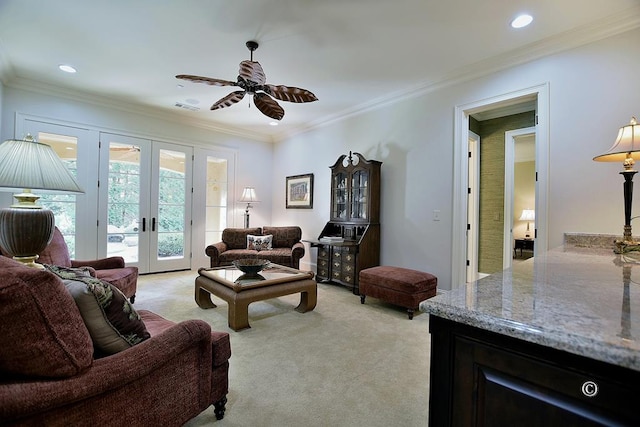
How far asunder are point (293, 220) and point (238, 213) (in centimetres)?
115

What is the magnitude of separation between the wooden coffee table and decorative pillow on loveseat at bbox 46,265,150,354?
1.49 m

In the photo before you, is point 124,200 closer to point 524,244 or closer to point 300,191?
point 300,191

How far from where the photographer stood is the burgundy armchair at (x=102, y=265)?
2.89 meters

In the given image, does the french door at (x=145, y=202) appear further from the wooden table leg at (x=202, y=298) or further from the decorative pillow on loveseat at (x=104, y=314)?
the decorative pillow on loveseat at (x=104, y=314)

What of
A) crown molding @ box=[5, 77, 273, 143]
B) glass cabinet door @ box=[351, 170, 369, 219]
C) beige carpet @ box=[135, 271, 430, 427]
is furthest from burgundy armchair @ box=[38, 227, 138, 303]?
glass cabinet door @ box=[351, 170, 369, 219]

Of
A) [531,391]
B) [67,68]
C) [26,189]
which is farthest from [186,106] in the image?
[531,391]

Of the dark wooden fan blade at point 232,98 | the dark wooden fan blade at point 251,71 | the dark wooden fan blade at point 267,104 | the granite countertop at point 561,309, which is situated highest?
the dark wooden fan blade at point 251,71

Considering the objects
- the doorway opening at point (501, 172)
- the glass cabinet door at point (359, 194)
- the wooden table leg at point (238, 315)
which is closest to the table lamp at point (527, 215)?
the doorway opening at point (501, 172)

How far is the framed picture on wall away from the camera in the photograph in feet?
18.4

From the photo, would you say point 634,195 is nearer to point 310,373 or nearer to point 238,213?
point 310,373

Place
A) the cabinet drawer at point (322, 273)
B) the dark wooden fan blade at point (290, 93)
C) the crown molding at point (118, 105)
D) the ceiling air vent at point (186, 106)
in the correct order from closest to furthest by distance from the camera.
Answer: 1. the dark wooden fan blade at point (290, 93)
2. the crown molding at point (118, 105)
3. the cabinet drawer at point (322, 273)
4. the ceiling air vent at point (186, 106)

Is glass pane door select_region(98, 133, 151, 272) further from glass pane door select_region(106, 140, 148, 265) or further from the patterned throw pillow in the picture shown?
the patterned throw pillow

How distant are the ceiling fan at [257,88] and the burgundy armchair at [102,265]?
6.83 ft

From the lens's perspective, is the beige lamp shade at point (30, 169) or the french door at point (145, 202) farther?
the french door at point (145, 202)
